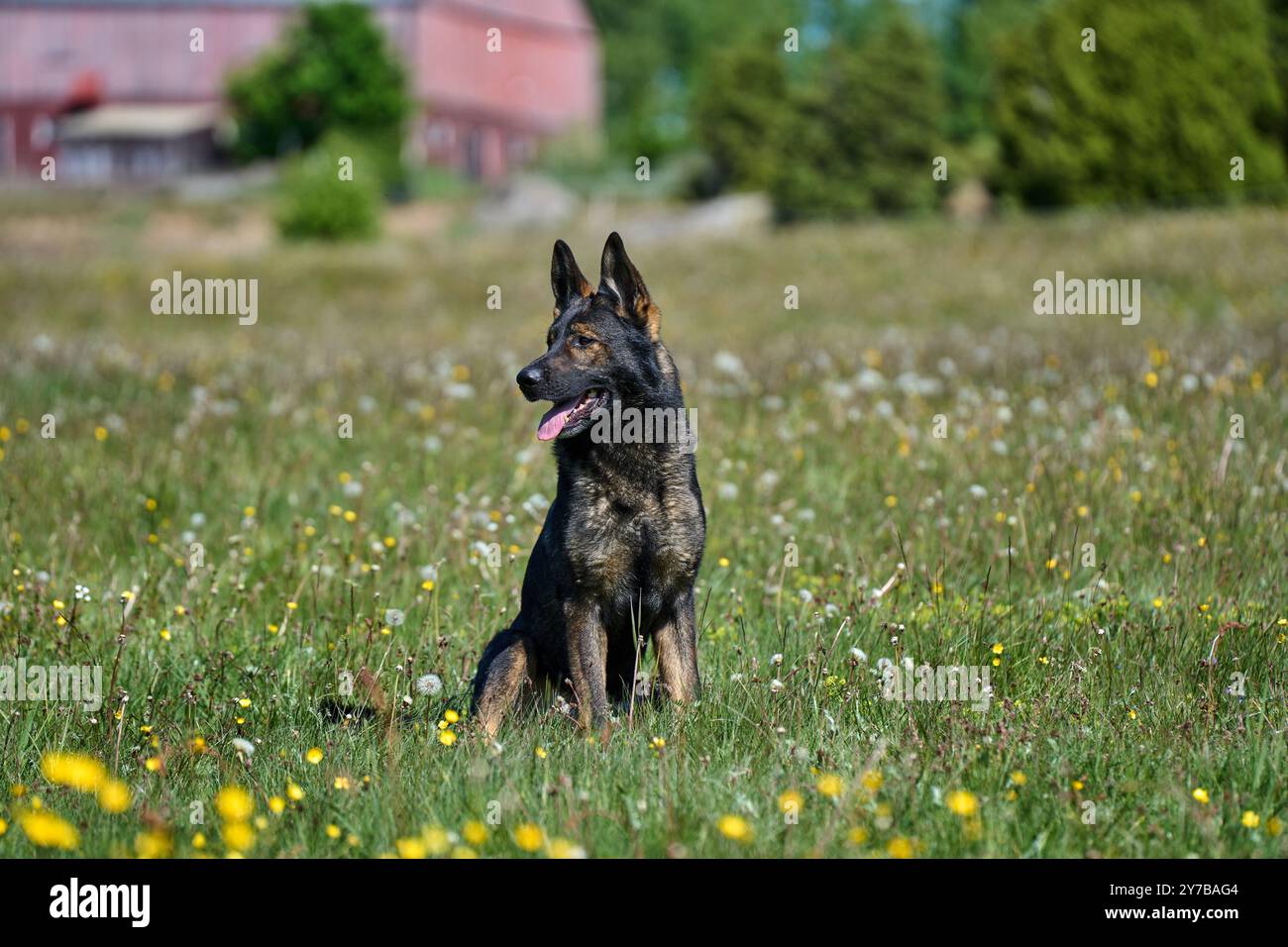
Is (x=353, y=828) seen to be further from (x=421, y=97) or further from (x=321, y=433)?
(x=421, y=97)

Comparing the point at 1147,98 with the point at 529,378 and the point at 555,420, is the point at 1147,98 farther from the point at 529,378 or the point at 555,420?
the point at 529,378

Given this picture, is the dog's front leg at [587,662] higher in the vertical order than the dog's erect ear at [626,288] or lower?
lower

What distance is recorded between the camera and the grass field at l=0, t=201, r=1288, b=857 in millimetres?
3559

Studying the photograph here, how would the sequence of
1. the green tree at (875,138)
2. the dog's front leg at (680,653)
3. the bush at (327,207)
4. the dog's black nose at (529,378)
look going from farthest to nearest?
the green tree at (875,138), the bush at (327,207), the dog's front leg at (680,653), the dog's black nose at (529,378)

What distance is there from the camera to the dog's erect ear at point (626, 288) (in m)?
4.35

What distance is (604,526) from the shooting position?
439cm

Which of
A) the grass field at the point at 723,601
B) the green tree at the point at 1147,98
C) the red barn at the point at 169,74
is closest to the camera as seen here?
the grass field at the point at 723,601

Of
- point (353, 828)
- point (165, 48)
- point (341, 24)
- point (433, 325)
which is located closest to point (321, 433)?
point (353, 828)

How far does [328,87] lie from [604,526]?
48.3 meters

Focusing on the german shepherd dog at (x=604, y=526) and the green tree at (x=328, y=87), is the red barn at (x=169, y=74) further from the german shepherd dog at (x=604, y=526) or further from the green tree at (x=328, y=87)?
the german shepherd dog at (x=604, y=526)

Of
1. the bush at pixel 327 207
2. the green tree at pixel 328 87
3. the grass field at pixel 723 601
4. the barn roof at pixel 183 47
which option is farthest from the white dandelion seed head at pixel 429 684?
the barn roof at pixel 183 47

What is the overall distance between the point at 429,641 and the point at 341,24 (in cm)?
4813

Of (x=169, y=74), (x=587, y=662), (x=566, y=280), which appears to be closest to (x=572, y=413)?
(x=566, y=280)

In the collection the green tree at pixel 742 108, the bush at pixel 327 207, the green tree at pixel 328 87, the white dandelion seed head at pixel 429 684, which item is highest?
the green tree at pixel 328 87
